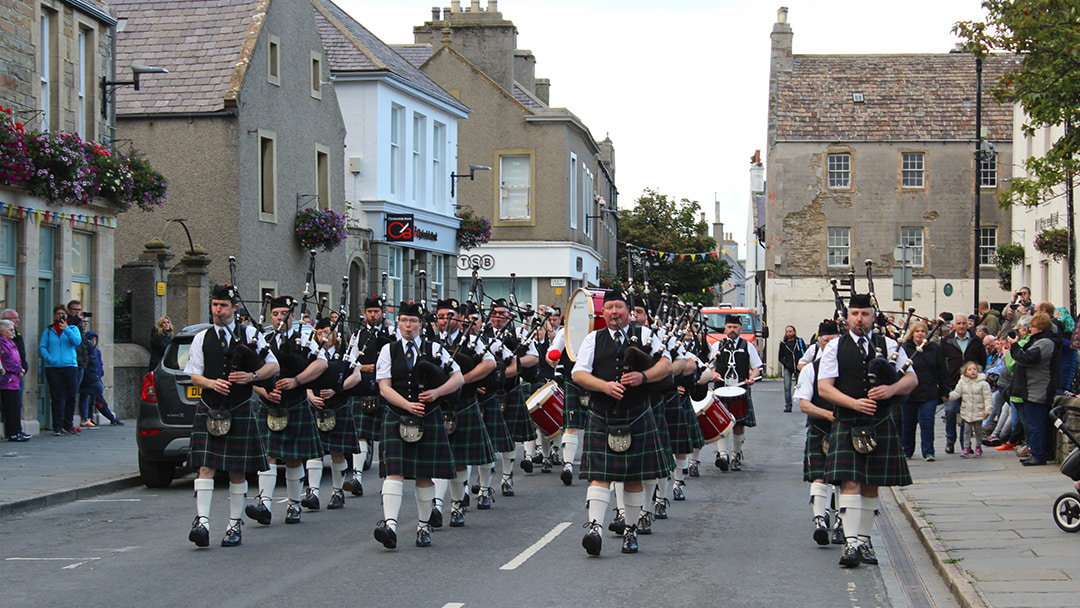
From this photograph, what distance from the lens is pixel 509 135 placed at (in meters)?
43.3

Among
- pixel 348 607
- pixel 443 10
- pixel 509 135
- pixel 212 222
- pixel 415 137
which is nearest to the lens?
pixel 348 607

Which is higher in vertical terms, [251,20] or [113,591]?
[251,20]

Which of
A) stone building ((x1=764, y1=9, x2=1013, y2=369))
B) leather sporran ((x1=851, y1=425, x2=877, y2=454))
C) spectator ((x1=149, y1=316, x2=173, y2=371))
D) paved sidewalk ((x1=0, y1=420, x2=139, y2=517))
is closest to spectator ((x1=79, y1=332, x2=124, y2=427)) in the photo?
paved sidewalk ((x1=0, y1=420, x2=139, y2=517))

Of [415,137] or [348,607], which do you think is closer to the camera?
[348,607]

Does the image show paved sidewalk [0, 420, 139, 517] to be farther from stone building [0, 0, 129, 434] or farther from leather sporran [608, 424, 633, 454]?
leather sporran [608, 424, 633, 454]

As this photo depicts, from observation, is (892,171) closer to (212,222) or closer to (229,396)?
(212,222)

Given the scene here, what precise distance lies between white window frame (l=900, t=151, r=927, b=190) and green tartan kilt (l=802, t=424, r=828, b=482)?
126ft

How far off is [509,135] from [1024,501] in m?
32.8

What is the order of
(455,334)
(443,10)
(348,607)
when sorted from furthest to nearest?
(443,10), (455,334), (348,607)

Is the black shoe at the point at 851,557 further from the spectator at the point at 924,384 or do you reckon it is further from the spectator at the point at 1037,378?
the spectator at the point at 924,384

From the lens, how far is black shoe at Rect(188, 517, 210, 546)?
9.36 metres

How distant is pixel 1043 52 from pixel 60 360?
13.6 m

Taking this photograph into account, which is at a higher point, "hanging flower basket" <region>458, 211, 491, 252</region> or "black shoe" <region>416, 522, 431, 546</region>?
"hanging flower basket" <region>458, 211, 491, 252</region>

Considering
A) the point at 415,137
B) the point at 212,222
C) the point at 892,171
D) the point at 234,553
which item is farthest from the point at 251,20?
the point at 892,171
